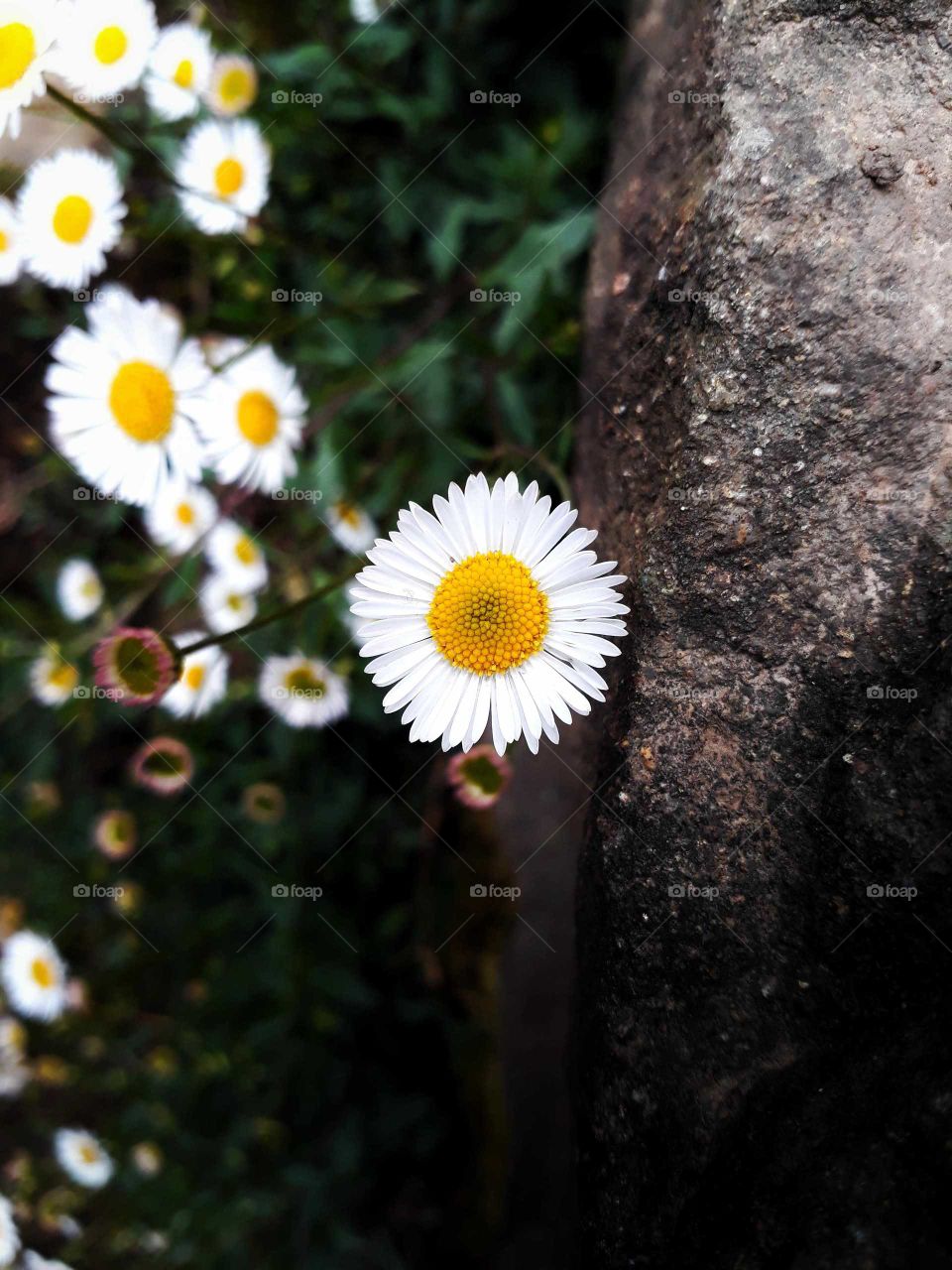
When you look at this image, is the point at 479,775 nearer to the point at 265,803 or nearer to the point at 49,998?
the point at 265,803

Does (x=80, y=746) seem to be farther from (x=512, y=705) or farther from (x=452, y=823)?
(x=512, y=705)

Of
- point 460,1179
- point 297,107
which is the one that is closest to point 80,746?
point 460,1179
